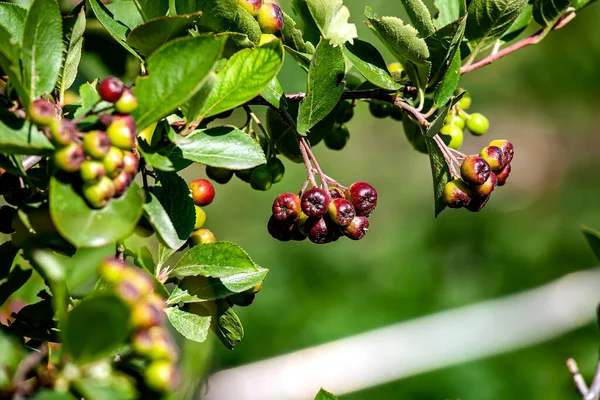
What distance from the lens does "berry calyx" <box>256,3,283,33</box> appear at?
3.54 feet

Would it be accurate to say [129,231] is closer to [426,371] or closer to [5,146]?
[5,146]

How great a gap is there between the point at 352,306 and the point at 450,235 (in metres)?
0.74

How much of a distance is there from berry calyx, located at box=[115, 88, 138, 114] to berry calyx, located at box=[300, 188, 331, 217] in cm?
33

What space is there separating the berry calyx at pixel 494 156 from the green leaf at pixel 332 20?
0.28 m

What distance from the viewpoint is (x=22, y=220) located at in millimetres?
819

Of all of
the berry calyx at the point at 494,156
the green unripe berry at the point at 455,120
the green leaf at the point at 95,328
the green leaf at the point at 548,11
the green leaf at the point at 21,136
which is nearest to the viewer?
the green leaf at the point at 95,328

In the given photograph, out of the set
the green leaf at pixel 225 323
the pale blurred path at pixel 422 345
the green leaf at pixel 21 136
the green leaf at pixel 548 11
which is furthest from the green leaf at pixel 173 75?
the pale blurred path at pixel 422 345

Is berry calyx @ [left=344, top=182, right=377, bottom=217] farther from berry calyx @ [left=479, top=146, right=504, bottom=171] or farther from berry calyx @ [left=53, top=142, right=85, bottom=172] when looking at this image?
berry calyx @ [left=53, top=142, right=85, bottom=172]

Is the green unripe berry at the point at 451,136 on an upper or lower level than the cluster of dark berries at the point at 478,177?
lower

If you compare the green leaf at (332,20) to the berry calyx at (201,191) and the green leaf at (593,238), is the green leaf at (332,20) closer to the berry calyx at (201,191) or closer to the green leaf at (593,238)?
the berry calyx at (201,191)

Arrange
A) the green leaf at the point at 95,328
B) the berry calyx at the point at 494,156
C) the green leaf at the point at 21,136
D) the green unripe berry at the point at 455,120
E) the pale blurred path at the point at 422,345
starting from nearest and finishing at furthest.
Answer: the green leaf at the point at 95,328, the green leaf at the point at 21,136, the berry calyx at the point at 494,156, the green unripe berry at the point at 455,120, the pale blurred path at the point at 422,345

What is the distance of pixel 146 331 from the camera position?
0.65m

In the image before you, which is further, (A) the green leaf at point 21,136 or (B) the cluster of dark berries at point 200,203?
(B) the cluster of dark berries at point 200,203

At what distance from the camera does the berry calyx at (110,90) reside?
2.52 ft
